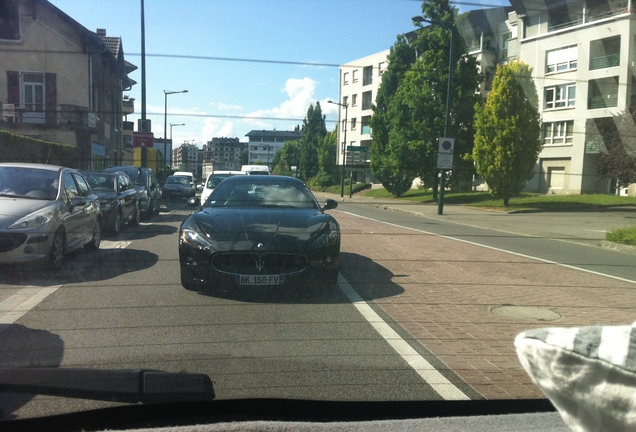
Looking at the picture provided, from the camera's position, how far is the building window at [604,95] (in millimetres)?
24969

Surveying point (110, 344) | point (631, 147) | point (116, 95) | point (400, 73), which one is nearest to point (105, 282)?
point (110, 344)

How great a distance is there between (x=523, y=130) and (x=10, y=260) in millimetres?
25318

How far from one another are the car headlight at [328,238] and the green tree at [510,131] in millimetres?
23127

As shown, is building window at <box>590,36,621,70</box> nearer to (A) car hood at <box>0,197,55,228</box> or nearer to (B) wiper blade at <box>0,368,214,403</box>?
(A) car hood at <box>0,197,55,228</box>

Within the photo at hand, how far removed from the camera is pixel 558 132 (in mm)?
34844

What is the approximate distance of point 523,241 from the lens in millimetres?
14812

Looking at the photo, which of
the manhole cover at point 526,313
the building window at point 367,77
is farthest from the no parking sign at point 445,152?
the building window at point 367,77

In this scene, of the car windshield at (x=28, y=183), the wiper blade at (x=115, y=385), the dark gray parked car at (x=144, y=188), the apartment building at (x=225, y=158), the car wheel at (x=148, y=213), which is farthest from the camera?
the apartment building at (x=225, y=158)

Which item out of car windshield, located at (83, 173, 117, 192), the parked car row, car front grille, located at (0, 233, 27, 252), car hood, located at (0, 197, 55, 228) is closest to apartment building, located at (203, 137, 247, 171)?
car windshield, located at (83, 173, 117, 192)

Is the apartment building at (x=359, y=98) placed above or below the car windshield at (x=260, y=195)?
above

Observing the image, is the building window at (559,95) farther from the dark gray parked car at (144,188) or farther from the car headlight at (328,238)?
the car headlight at (328,238)

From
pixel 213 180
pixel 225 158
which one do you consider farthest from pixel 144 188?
pixel 225 158

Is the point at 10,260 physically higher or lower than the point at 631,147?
lower

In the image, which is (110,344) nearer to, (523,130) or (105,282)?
(105,282)
